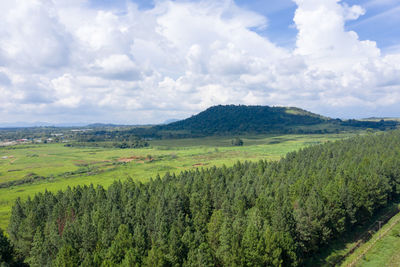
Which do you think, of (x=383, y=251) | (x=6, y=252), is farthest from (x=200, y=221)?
(x=383, y=251)

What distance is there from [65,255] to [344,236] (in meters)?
67.5

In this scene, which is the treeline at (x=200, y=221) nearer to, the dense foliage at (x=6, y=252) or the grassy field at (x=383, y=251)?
the dense foliage at (x=6, y=252)

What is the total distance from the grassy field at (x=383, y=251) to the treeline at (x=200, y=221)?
577 centimetres

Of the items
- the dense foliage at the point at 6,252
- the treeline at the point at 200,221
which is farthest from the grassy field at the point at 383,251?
the dense foliage at the point at 6,252

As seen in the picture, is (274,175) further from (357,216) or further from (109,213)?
(109,213)

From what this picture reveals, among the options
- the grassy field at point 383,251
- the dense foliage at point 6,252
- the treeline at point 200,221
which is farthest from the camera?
the grassy field at point 383,251

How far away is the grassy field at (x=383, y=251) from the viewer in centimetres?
5788

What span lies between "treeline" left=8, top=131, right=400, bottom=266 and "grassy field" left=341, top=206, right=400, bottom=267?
18.9 ft

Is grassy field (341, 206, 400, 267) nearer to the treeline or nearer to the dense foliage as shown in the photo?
the treeline

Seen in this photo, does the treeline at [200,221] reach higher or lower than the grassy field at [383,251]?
higher

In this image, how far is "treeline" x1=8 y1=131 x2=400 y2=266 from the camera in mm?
45938

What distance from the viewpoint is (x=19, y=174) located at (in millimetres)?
157000

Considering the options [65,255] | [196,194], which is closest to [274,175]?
[196,194]

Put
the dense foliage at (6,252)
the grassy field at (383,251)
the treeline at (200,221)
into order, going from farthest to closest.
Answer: the grassy field at (383,251)
the dense foliage at (6,252)
the treeline at (200,221)
